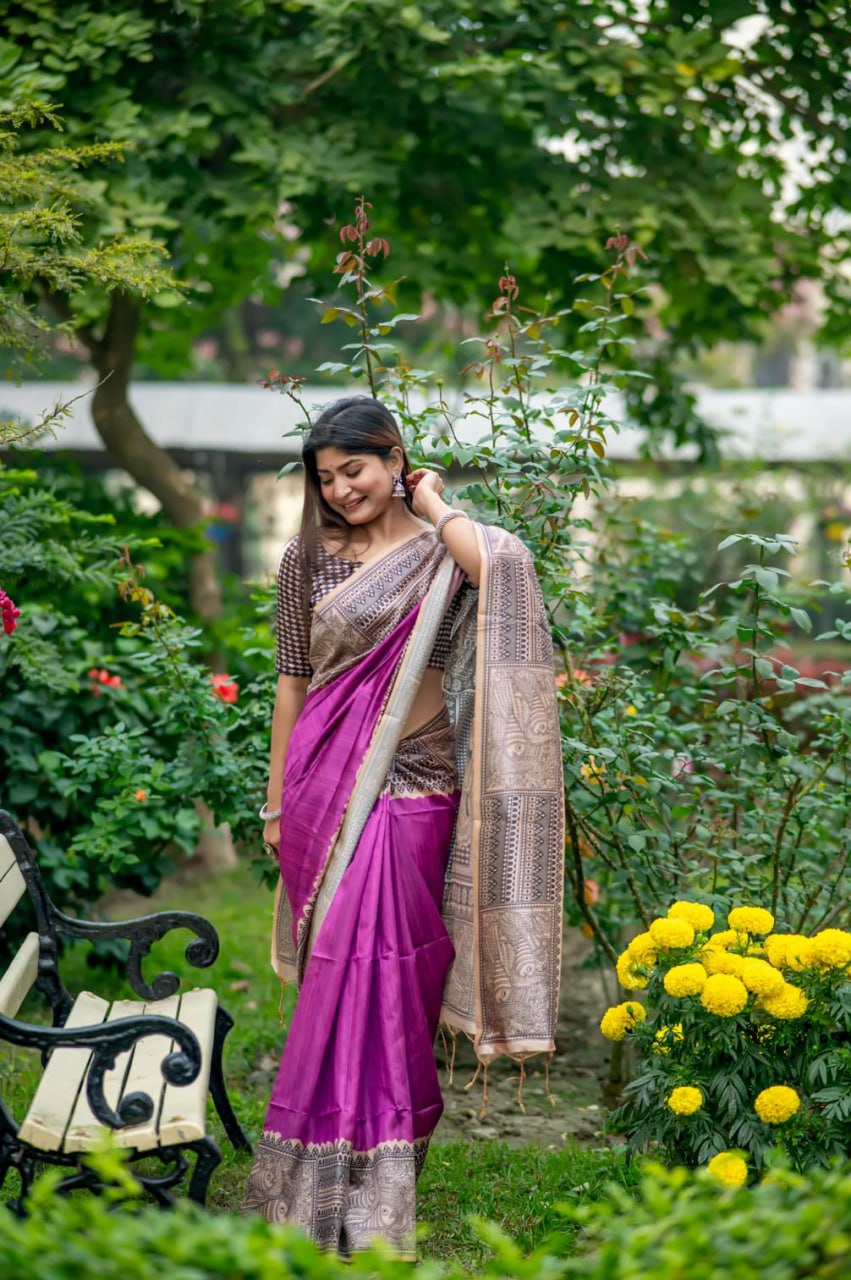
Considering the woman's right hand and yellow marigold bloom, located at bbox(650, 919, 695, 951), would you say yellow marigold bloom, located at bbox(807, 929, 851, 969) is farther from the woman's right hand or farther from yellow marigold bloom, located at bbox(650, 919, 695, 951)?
the woman's right hand

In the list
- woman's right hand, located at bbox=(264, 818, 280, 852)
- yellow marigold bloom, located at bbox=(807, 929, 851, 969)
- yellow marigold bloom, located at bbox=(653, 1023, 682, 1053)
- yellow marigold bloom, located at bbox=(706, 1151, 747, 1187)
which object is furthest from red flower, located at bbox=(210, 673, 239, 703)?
yellow marigold bloom, located at bbox=(706, 1151, 747, 1187)

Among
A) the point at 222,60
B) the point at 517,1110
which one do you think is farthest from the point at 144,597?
the point at 222,60

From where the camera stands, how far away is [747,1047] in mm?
3117

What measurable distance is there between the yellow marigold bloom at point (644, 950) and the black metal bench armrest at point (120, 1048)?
3.48ft

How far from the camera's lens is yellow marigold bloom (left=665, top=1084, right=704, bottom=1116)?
3.04 m

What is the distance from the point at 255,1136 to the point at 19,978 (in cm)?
99

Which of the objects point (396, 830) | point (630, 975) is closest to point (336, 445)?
A: point (396, 830)

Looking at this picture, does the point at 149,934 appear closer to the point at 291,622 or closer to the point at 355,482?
the point at 291,622

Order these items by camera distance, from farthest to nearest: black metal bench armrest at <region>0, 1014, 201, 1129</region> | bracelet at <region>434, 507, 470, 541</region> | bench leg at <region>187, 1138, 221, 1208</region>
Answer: bracelet at <region>434, 507, 470, 541</region>, bench leg at <region>187, 1138, 221, 1208</region>, black metal bench armrest at <region>0, 1014, 201, 1129</region>

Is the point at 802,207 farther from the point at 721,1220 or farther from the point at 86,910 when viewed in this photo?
the point at 721,1220

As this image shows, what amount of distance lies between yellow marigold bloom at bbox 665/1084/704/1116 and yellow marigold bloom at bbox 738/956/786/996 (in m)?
0.27

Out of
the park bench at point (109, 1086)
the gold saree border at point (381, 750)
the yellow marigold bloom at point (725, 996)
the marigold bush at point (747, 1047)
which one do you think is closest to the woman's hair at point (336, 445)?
the gold saree border at point (381, 750)

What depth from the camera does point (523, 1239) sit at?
3350 mm

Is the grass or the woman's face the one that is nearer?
the woman's face
